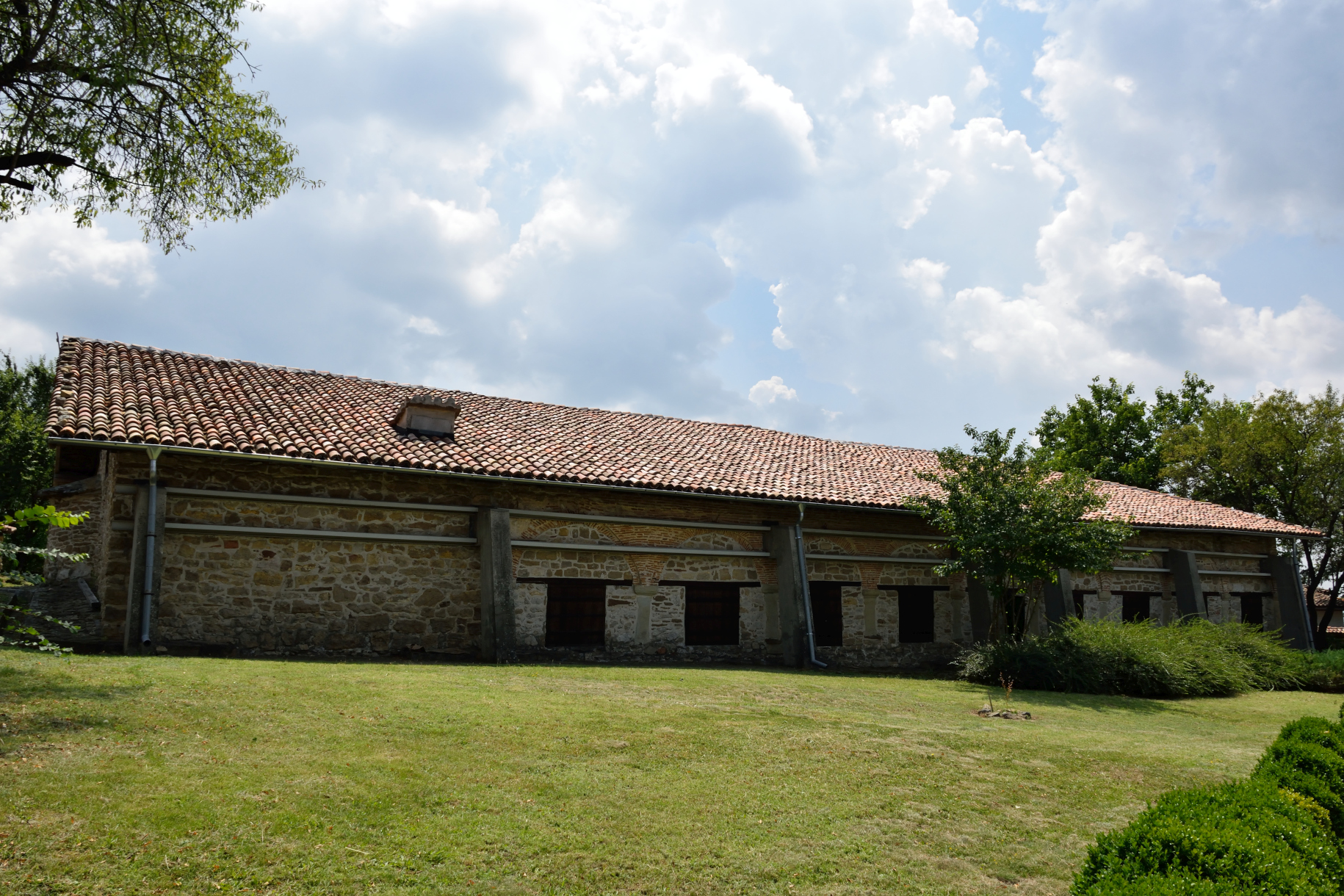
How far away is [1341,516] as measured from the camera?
2942cm

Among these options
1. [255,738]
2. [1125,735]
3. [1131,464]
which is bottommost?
[1125,735]

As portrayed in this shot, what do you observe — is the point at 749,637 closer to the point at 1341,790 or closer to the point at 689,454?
the point at 689,454

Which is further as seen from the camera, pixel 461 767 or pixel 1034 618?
pixel 1034 618

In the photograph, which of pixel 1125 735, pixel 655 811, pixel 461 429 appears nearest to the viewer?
pixel 655 811

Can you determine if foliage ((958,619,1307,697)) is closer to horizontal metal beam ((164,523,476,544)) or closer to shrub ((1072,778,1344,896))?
shrub ((1072,778,1344,896))

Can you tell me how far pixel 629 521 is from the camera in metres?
14.7

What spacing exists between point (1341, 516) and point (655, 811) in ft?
110

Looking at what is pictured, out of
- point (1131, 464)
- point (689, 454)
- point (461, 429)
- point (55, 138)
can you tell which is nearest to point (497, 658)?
point (461, 429)

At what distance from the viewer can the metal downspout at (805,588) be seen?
15.2 metres

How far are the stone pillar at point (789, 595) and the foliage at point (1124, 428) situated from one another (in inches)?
910

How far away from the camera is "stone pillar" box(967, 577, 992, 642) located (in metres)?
17.7

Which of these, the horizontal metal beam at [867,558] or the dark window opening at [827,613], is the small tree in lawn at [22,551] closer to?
the horizontal metal beam at [867,558]

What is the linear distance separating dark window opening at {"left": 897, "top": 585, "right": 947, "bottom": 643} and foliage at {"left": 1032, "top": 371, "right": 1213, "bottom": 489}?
64.5ft

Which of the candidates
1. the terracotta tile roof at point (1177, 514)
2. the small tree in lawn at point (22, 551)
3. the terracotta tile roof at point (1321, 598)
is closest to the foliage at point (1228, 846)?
the small tree in lawn at point (22, 551)
